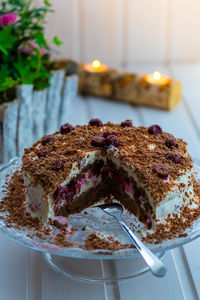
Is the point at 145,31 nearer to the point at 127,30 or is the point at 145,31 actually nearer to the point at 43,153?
the point at 127,30

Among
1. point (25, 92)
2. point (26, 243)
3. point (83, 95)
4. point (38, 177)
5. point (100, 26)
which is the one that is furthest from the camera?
point (100, 26)

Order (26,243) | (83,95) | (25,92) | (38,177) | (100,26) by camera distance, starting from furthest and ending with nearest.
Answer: (100,26) → (83,95) → (25,92) → (38,177) → (26,243)

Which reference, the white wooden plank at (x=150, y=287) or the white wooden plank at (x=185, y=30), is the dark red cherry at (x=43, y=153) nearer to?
the white wooden plank at (x=150, y=287)

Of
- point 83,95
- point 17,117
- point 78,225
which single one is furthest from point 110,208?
point 83,95

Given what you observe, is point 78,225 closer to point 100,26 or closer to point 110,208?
point 110,208

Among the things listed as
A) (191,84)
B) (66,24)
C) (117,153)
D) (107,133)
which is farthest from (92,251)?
(66,24)

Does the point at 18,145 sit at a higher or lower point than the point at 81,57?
lower
